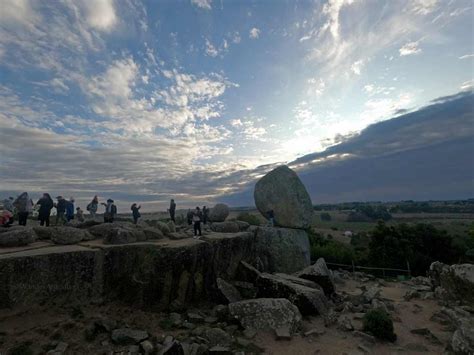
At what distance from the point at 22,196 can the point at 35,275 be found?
6742 millimetres

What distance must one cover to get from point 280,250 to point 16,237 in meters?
13.0

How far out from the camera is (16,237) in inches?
398

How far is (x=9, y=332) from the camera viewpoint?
287 inches

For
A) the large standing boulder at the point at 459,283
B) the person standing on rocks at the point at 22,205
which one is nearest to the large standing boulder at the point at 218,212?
the person standing on rocks at the point at 22,205

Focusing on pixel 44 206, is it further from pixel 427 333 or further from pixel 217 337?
pixel 427 333

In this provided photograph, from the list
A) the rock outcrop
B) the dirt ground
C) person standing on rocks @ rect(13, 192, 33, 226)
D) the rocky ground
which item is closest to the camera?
the dirt ground

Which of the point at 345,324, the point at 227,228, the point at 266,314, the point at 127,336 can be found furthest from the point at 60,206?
the point at 345,324

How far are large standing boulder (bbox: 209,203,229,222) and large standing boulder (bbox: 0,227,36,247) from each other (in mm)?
13555

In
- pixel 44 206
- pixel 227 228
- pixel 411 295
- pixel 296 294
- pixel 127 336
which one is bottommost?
pixel 411 295

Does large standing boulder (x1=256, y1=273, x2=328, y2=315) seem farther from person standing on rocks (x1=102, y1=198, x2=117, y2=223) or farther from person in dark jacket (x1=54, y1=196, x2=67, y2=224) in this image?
person in dark jacket (x1=54, y1=196, x2=67, y2=224)

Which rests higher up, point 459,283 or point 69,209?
point 69,209

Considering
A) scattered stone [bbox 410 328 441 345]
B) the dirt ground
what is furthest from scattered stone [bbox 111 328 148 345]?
scattered stone [bbox 410 328 441 345]

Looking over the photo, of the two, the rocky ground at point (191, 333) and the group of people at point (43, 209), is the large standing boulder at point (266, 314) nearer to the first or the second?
the rocky ground at point (191, 333)

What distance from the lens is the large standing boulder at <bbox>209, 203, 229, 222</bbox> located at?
22875mm
